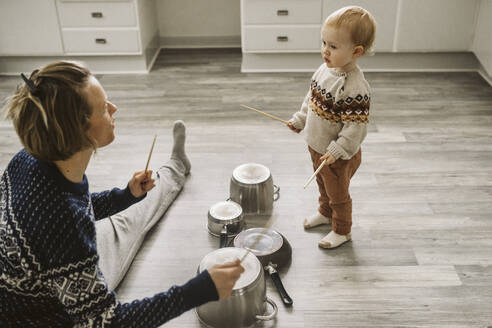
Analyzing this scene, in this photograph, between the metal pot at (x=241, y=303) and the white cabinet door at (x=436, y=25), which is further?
the white cabinet door at (x=436, y=25)

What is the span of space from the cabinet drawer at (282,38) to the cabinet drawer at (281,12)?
0.14 ft

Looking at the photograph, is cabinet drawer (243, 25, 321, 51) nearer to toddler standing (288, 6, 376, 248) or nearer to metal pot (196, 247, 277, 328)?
toddler standing (288, 6, 376, 248)

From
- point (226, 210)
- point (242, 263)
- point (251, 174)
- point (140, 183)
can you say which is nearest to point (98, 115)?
point (140, 183)

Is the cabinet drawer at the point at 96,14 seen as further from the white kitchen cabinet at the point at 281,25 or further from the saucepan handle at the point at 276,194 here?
the saucepan handle at the point at 276,194

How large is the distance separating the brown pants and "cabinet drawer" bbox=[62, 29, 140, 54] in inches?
78.7

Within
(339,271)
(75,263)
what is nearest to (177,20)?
(339,271)

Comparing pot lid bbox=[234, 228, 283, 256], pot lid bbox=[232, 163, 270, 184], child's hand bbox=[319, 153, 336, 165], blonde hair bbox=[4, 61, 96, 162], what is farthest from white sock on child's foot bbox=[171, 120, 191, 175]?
blonde hair bbox=[4, 61, 96, 162]

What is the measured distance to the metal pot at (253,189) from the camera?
73.6 inches

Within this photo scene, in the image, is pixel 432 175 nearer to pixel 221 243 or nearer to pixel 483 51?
pixel 221 243

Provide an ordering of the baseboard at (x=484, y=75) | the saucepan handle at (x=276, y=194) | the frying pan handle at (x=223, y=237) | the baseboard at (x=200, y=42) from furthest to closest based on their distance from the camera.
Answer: the baseboard at (x=200, y=42), the baseboard at (x=484, y=75), the saucepan handle at (x=276, y=194), the frying pan handle at (x=223, y=237)

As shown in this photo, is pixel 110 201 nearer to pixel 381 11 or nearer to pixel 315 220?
pixel 315 220

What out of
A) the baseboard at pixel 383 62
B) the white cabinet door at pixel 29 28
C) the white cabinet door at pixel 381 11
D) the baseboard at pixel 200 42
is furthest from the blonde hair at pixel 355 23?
the baseboard at pixel 200 42

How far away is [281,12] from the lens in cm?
317

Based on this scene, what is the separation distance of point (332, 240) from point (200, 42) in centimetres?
251
